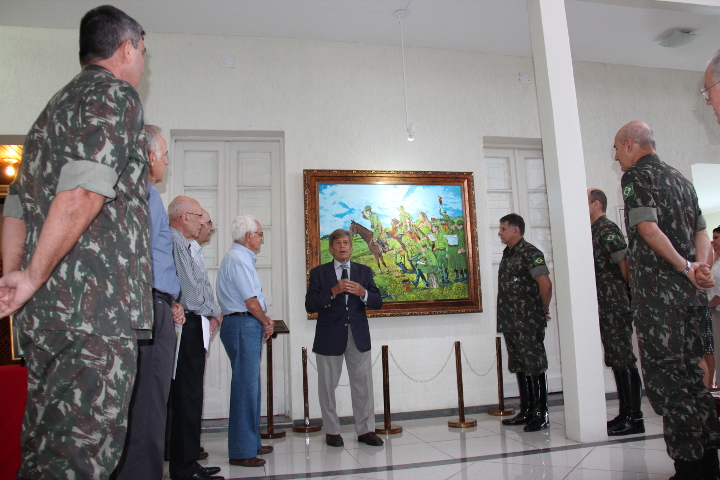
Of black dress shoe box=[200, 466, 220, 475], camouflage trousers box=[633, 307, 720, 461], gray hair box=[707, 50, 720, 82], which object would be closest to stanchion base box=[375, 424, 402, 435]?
black dress shoe box=[200, 466, 220, 475]

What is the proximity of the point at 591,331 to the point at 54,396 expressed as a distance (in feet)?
10.8

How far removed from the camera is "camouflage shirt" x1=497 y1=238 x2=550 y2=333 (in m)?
4.46

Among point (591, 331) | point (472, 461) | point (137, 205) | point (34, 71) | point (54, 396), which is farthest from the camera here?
point (34, 71)

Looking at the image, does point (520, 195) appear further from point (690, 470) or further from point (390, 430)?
point (690, 470)

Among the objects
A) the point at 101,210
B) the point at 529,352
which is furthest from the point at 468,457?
the point at 101,210

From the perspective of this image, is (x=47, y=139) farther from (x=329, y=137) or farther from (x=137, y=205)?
(x=329, y=137)

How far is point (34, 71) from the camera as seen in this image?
507 cm

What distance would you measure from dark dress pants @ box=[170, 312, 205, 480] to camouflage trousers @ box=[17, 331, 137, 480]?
1731 mm

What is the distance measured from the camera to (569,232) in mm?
3670

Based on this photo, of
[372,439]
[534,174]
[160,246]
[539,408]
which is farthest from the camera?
[534,174]

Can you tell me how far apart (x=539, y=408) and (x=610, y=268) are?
126 centimetres

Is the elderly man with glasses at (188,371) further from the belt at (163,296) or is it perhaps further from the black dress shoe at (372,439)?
the black dress shoe at (372,439)

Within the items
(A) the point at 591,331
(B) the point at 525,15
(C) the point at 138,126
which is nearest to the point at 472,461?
(A) the point at 591,331

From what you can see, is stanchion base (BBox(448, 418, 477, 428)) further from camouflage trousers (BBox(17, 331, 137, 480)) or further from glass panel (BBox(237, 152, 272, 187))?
camouflage trousers (BBox(17, 331, 137, 480))
